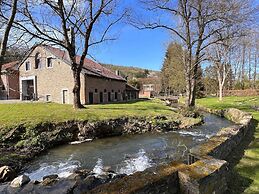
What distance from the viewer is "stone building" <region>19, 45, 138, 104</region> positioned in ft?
93.5

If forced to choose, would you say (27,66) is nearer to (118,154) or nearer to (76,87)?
(76,87)

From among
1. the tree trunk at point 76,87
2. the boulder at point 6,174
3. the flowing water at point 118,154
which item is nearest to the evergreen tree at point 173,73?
the tree trunk at point 76,87

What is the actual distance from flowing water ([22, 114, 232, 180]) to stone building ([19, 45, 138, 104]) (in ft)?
50.1

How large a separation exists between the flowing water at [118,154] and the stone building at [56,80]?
15285 millimetres

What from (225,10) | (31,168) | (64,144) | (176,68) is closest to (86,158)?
(31,168)

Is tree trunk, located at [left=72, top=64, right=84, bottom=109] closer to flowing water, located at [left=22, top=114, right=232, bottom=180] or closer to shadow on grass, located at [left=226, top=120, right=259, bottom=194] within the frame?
flowing water, located at [left=22, top=114, right=232, bottom=180]

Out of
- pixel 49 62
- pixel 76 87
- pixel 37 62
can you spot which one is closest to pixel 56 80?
pixel 49 62

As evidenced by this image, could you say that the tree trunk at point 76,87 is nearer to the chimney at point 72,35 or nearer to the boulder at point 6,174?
the chimney at point 72,35

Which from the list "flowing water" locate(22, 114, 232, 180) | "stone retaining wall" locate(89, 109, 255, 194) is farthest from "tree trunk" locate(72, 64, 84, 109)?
"stone retaining wall" locate(89, 109, 255, 194)

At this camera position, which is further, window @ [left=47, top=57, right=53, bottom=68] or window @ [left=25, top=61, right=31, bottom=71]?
window @ [left=25, top=61, right=31, bottom=71]

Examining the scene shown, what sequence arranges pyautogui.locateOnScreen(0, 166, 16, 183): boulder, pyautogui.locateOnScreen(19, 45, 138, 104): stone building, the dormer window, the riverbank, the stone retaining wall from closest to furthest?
the stone retaining wall
pyautogui.locateOnScreen(0, 166, 16, 183): boulder
the riverbank
pyautogui.locateOnScreen(19, 45, 138, 104): stone building
the dormer window

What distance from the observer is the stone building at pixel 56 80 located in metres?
28.5

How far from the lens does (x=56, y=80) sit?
29578 mm

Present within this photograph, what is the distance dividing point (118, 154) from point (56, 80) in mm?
21044
